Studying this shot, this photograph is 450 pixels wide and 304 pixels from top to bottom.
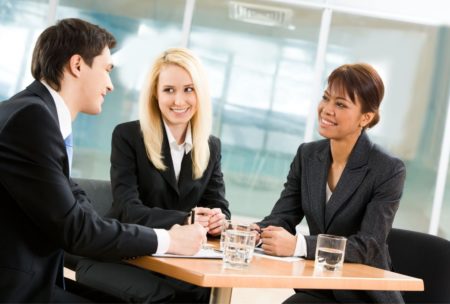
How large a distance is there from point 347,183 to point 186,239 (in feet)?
2.84

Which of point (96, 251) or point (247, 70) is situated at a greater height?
point (247, 70)

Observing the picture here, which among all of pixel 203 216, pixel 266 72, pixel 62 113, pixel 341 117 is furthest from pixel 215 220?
pixel 266 72

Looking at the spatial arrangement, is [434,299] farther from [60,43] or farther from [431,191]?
[431,191]

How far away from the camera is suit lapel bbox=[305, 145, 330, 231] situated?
113 inches

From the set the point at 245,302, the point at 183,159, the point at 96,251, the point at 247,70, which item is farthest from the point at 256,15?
the point at 96,251

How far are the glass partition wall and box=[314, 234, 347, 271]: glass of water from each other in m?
5.41

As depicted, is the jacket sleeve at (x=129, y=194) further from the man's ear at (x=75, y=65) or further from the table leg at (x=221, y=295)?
the man's ear at (x=75, y=65)

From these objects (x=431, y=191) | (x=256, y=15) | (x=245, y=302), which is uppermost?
(x=256, y=15)

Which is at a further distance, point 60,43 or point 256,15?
point 256,15

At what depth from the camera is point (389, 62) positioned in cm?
770

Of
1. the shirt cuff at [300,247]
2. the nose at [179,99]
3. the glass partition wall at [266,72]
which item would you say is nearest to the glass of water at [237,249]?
the shirt cuff at [300,247]

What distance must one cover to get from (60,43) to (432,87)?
606cm

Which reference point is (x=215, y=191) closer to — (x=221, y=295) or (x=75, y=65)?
(x=221, y=295)

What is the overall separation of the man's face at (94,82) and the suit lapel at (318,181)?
37.7 inches
